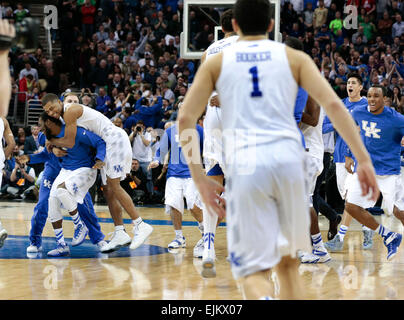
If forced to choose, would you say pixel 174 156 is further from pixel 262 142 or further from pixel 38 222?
pixel 262 142

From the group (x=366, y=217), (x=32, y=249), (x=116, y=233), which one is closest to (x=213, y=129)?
(x=116, y=233)

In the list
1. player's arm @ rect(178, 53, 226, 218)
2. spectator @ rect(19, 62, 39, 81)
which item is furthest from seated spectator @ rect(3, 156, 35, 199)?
player's arm @ rect(178, 53, 226, 218)

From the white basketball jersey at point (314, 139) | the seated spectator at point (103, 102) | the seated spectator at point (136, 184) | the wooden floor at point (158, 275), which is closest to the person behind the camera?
the wooden floor at point (158, 275)

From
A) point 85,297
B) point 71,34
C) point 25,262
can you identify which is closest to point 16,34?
point 85,297

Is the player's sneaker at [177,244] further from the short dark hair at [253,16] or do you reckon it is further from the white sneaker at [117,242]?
the short dark hair at [253,16]

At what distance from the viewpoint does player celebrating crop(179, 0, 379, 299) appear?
11.4 feet

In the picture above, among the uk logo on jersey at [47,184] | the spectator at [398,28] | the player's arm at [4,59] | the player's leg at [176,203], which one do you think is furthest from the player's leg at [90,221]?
the spectator at [398,28]

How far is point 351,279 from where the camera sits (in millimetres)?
6238

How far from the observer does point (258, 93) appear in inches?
139

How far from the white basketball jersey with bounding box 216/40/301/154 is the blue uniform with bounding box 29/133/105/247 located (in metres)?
4.64

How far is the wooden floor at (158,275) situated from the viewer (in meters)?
5.44

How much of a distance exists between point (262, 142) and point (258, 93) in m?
0.26

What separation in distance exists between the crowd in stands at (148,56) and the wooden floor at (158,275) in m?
6.68

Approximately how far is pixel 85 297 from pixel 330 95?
2.73m
